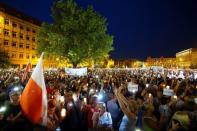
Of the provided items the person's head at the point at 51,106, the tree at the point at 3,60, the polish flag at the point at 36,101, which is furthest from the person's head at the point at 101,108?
the tree at the point at 3,60

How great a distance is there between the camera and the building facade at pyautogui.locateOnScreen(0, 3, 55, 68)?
3201 inches

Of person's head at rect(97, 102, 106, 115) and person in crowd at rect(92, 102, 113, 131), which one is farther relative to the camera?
person's head at rect(97, 102, 106, 115)

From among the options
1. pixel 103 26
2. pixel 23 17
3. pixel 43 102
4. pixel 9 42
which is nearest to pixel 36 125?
pixel 43 102

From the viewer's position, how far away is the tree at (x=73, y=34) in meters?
50.3

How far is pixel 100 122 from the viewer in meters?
8.07

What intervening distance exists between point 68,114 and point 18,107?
7.26 ft


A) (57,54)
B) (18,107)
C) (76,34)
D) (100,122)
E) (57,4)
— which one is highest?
(57,4)

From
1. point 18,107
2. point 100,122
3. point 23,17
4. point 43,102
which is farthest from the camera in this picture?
point 23,17

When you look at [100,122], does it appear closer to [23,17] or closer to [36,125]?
[36,125]

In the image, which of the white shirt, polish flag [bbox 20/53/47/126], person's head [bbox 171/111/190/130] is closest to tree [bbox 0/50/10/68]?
the white shirt

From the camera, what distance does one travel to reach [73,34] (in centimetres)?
5084

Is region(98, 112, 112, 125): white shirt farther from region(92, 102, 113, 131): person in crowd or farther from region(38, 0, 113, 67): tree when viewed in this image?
region(38, 0, 113, 67): tree

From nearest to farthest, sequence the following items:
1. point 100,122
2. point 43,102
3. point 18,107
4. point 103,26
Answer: point 43,102, point 18,107, point 100,122, point 103,26

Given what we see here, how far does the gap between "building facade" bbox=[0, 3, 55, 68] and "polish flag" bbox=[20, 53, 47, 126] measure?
73.7 m
